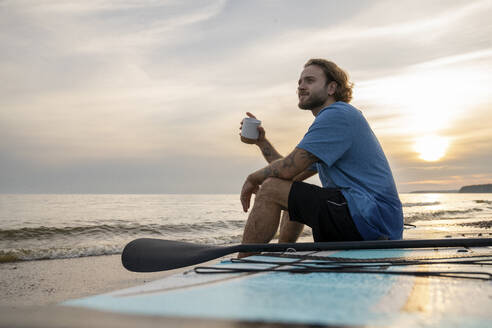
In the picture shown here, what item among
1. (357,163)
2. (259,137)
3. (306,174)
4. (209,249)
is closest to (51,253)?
(259,137)

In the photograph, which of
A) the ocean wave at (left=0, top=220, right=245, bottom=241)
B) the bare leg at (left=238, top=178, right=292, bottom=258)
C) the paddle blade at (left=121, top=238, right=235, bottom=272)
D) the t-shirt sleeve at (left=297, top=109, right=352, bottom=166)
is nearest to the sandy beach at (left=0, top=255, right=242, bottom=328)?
the paddle blade at (left=121, top=238, right=235, bottom=272)

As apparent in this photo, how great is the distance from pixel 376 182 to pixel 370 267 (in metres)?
1.09

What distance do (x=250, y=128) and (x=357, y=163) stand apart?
1197 millimetres

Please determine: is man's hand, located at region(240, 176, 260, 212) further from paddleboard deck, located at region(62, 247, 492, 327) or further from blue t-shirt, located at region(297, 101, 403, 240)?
paddleboard deck, located at region(62, 247, 492, 327)

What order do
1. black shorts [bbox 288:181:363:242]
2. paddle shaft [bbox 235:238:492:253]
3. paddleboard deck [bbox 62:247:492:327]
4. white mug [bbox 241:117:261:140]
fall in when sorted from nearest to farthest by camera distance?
paddleboard deck [bbox 62:247:492:327]
paddle shaft [bbox 235:238:492:253]
black shorts [bbox 288:181:363:242]
white mug [bbox 241:117:261:140]

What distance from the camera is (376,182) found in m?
2.80

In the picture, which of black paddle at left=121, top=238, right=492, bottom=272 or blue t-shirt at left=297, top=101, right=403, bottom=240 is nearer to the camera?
black paddle at left=121, top=238, right=492, bottom=272

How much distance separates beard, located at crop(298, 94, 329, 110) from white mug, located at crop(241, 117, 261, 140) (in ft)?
1.59

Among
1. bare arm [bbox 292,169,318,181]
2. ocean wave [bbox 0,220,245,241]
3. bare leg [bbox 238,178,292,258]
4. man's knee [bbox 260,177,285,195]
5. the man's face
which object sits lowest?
ocean wave [bbox 0,220,245,241]

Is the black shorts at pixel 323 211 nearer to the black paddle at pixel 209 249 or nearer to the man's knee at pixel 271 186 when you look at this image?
the man's knee at pixel 271 186

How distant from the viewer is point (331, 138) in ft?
9.25

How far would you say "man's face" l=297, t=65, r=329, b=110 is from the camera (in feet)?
11.1

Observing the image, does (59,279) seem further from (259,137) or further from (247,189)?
(259,137)

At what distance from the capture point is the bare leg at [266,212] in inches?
111
